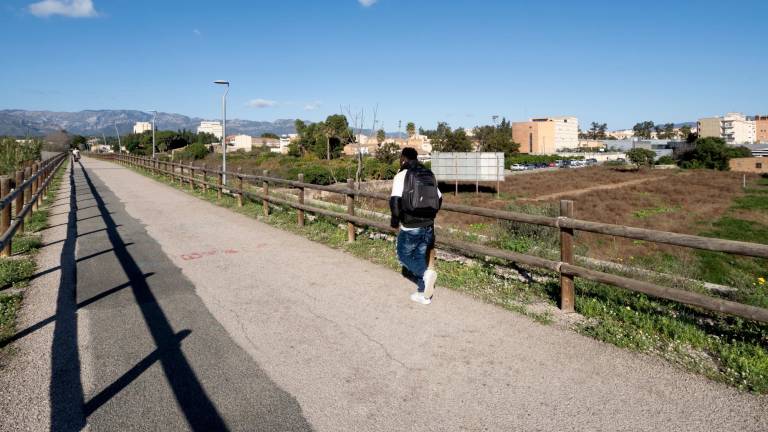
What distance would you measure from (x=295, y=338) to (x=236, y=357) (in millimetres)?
613

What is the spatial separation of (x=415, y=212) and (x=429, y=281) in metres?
0.75

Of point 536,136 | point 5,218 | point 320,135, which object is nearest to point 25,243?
point 5,218

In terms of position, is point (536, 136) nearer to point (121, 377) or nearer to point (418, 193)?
point (418, 193)

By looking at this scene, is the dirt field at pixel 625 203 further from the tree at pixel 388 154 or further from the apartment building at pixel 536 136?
the apartment building at pixel 536 136

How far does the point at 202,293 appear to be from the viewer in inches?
251

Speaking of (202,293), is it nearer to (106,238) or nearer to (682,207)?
(106,238)

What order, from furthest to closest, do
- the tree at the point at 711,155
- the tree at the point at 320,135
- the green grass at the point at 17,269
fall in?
the tree at the point at 711,155 < the tree at the point at 320,135 < the green grass at the point at 17,269

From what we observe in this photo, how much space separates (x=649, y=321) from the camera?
510 cm

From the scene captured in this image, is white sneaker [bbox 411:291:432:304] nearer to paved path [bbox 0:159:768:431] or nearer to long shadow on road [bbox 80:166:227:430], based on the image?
paved path [bbox 0:159:768:431]

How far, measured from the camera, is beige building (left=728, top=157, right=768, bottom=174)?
270 feet

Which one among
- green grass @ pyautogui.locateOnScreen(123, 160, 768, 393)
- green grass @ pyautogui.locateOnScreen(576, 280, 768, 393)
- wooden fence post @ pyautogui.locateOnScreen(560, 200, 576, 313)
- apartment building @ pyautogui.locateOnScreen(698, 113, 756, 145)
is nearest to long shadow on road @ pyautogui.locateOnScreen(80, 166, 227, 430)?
green grass @ pyautogui.locateOnScreen(123, 160, 768, 393)

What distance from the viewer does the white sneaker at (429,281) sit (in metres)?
5.80

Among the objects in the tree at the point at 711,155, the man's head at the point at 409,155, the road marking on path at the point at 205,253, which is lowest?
the road marking on path at the point at 205,253

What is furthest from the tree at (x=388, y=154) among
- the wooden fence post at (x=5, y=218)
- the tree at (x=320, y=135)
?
the wooden fence post at (x=5, y=218)
